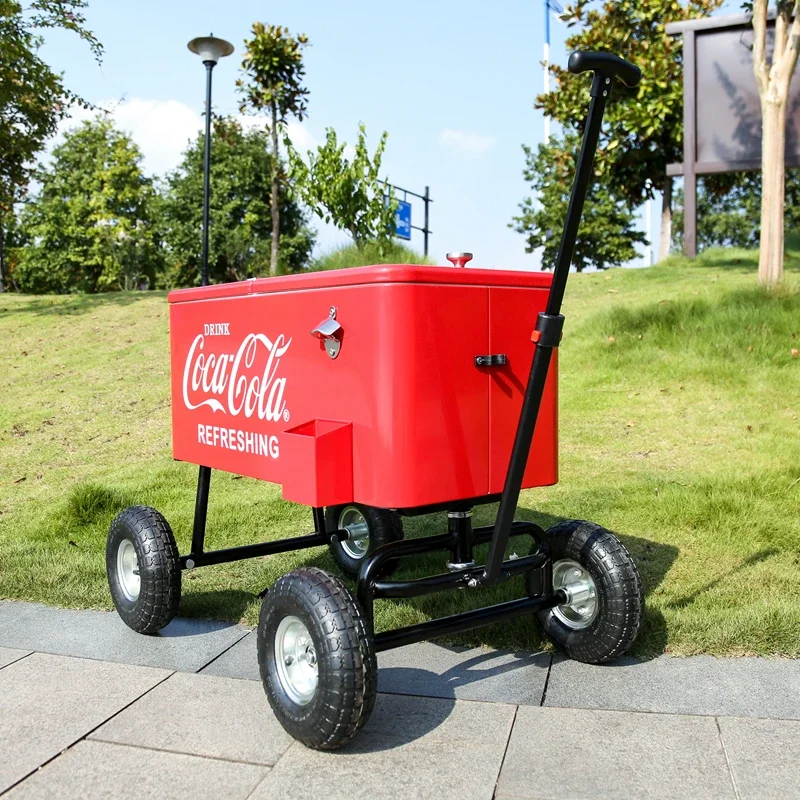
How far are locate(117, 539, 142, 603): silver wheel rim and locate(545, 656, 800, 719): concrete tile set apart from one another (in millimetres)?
1948

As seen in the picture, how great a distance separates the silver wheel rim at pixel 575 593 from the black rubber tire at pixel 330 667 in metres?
1.08

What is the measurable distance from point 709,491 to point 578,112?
1454cm

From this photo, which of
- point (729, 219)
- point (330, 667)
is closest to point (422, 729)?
point (330, 667)

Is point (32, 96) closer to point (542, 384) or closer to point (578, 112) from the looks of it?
point (578, 112)

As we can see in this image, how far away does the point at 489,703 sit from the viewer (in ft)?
10.5

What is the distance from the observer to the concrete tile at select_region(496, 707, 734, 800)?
8.44 ft

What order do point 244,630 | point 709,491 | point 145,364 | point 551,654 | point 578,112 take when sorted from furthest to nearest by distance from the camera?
point 578,112
point 145,364
point 709,491
point 244,630
point 551,654

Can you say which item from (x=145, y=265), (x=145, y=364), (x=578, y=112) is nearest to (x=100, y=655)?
(x=145, y=364)

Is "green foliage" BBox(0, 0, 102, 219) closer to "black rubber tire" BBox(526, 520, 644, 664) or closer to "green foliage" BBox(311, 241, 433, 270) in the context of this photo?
"green foliage" BBox(311, 241, 433, 270)

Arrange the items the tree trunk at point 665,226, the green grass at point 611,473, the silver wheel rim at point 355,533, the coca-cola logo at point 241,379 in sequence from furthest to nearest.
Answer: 1. the tree trunk at point 665,226
2. the silver wheel rim at point 355,533
3. the green grass at point 611,473
4. the coca-cola logo at point 241,379

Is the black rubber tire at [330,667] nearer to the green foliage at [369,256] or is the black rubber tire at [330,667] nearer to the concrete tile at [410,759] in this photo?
the concrete tile at [410,759]

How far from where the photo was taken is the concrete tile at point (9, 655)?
147 inches

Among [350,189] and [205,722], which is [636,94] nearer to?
[350,189]

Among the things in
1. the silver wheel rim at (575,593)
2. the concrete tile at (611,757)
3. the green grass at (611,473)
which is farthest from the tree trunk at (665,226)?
the concrete tile at (611,757)
